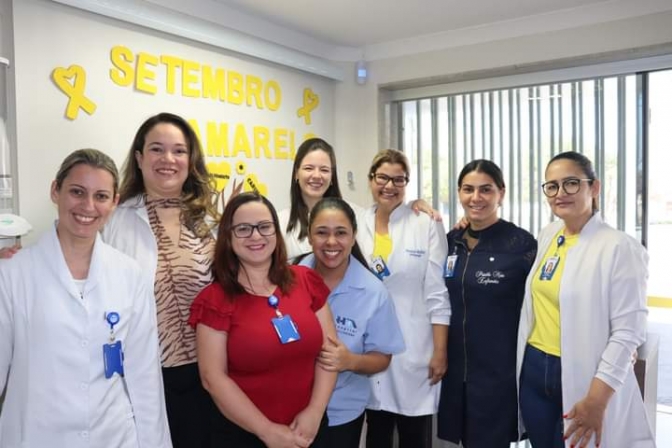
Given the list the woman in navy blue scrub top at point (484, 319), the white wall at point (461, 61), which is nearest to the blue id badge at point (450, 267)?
the woman in navy blue scrub top at point (484, 319)

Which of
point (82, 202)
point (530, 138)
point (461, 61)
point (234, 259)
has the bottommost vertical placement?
point (234, 259)

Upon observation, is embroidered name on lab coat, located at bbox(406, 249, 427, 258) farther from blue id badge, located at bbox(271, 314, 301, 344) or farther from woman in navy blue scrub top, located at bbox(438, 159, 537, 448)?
blue id badge, located at bbox(271, 314, 301, 344)

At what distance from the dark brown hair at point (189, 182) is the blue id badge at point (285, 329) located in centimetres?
54

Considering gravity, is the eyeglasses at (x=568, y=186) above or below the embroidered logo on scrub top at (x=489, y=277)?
above

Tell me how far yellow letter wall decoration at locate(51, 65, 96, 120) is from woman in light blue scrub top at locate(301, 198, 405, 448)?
1.46m

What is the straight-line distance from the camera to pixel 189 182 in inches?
83.4

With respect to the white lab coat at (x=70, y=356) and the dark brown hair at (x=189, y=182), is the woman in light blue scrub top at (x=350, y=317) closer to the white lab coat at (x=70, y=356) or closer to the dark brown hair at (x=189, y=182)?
the dark brown hair at (x=189, y=182)

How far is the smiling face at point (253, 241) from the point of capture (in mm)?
1742

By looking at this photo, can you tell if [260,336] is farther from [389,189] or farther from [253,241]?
[389,189]

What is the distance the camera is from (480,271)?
2307 mm

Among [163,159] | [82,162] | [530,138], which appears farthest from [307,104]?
[82,162]

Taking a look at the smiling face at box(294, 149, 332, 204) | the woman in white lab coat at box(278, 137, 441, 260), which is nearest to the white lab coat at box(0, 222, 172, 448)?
the woman in white lab coat at box(278, 137, 441, 260)

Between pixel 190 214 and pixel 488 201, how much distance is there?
4.16ft

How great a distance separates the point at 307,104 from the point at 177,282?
2583 millimetres
